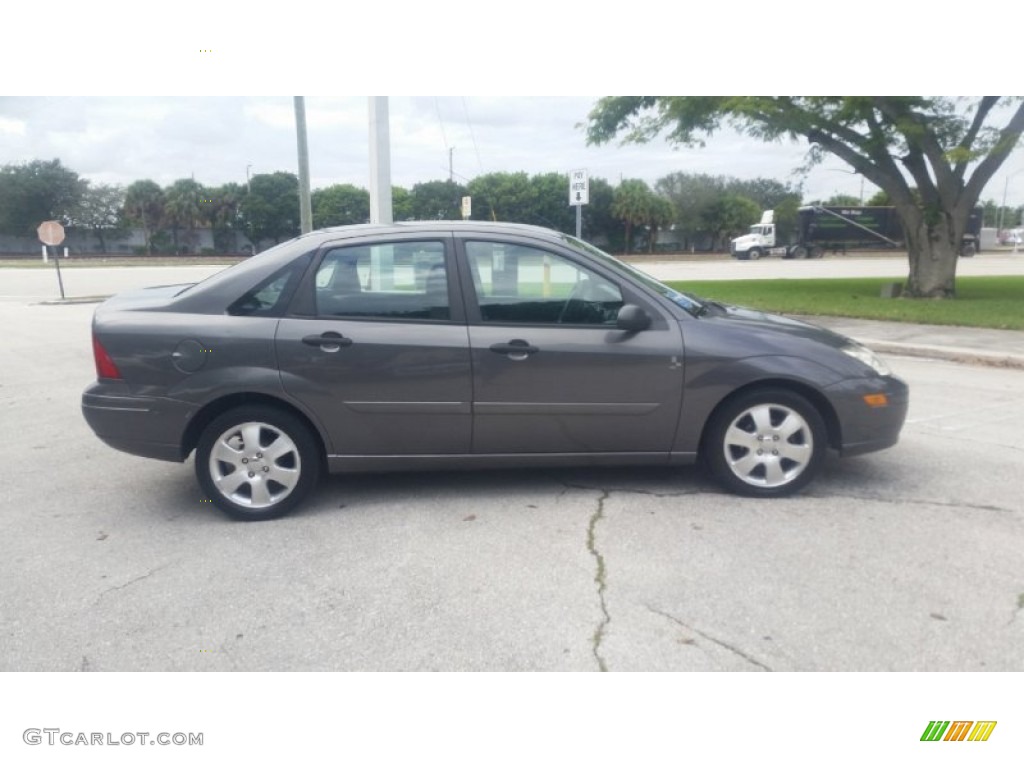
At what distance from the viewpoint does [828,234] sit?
161 ft

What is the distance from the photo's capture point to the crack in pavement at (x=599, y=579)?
3.00 metres

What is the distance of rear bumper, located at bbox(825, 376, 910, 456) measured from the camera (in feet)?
14.7

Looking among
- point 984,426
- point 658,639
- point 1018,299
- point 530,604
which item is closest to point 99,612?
point 530,604

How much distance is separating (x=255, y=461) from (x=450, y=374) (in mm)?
1193

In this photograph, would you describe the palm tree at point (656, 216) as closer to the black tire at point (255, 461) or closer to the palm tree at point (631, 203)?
the palm tree at point (631, 203)

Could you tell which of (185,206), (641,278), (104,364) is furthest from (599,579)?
(185,206)

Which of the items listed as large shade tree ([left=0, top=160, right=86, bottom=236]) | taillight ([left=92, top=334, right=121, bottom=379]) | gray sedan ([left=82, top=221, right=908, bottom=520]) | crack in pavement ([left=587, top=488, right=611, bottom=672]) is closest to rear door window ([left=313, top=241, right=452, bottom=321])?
gray sedan ([left=82, top=221, right=908, bottom=520])

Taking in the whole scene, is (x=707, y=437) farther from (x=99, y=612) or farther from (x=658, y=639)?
(x=99, y=612)

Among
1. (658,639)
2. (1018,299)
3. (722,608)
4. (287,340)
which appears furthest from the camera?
(1018,299)

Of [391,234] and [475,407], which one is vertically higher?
[391,234]

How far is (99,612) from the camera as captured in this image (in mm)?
3365

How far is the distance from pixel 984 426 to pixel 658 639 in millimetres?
4716

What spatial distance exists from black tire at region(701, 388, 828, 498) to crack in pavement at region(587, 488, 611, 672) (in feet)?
2.44

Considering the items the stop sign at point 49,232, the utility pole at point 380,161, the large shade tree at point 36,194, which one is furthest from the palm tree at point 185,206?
the utility pole at point 380,161
